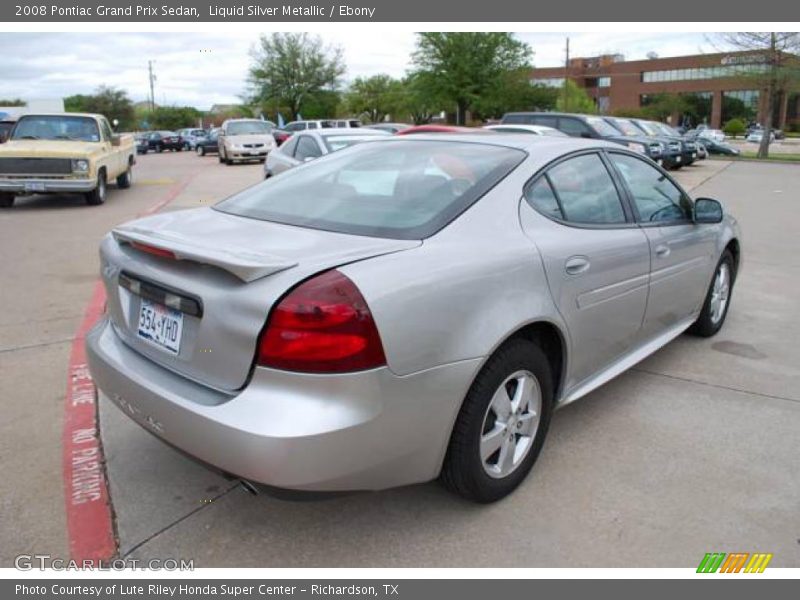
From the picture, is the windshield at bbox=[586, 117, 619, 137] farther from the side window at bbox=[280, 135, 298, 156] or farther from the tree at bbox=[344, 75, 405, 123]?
the tree at bbox=[344, 75, 405, 123]

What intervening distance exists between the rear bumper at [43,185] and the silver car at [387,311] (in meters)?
9.65

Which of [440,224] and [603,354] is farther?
[603,354]

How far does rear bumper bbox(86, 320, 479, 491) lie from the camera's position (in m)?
2.16

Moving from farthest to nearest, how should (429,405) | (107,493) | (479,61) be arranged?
(479,61) < (107,493) < (429,405)

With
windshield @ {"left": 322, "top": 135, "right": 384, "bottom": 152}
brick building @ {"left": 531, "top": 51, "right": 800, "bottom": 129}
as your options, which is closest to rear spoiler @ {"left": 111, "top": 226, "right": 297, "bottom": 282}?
windshield @ {"left": 322, "top": 135, "right": 384, "bottom": 152}

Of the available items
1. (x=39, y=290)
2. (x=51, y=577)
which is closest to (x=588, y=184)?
(x=51, y=577)

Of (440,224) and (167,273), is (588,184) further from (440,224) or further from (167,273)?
(167,273)

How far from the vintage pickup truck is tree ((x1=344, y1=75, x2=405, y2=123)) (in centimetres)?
6117

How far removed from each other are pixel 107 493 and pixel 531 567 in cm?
185

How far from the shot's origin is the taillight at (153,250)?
2.50 m

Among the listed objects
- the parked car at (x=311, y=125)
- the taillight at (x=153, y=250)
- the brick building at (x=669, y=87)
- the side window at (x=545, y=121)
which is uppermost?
the brick building at (x=669, y=87)

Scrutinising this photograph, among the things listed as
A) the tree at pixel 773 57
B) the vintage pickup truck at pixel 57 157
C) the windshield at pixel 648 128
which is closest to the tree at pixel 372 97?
the tree at pixel 773 57

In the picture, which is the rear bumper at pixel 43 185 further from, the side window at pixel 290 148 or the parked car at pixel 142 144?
the parked car at pixel 142 144

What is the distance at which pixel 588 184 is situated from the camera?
3.50 meters
